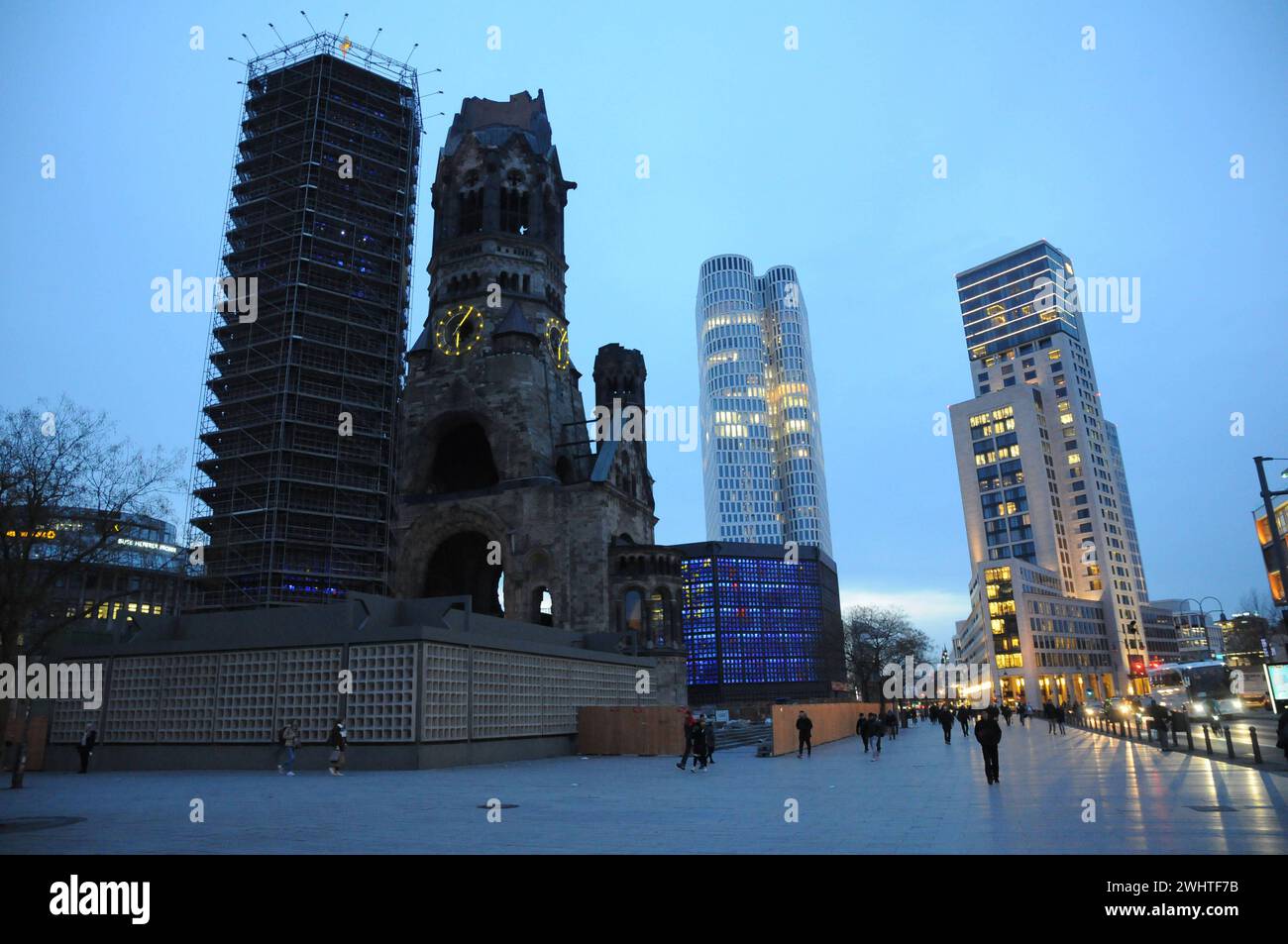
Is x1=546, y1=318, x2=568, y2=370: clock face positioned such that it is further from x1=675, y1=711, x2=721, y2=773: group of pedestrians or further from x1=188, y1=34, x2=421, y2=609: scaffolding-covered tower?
x1=675, y1=711, x2=721, y2=773: group of pedestrians

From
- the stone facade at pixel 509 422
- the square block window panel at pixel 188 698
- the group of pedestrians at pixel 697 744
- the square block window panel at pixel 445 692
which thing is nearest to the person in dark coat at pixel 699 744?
the group of pedestrians at pixel 697 744

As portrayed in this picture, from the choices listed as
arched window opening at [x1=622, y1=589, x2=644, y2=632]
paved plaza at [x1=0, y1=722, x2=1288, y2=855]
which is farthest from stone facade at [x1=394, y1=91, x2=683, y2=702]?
paved plaza at [x1=0, y1=722, x2=1288, y2=855]

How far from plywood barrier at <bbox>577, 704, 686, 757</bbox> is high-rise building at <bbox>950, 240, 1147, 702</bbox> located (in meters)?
106

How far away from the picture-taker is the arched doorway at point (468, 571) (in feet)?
182

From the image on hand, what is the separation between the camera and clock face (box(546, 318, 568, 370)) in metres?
58.8

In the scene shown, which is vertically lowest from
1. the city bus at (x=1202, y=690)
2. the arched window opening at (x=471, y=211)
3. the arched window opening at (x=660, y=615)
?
the city bus at (x=1202, y=690)

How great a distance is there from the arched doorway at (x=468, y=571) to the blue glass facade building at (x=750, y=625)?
6983 centimetres

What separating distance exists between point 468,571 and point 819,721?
A: 28.6 meters

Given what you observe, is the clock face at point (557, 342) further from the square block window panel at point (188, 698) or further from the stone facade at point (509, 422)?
the square block window panel at point (188, 698)

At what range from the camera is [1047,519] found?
5394 inches

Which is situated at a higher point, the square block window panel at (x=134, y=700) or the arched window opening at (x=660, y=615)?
the arched window opening at (x=660, y=615)

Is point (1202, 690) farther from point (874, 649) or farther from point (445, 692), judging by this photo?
point (445, 692)

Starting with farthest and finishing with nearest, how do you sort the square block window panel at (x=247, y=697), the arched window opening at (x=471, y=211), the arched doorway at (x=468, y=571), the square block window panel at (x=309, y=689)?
the arched window opening at (x=471, y=211), the arched doorway at (x=468, y=571), the square block window panel at (x=247, y=697), the square block window panel at (x=309, y=689)
